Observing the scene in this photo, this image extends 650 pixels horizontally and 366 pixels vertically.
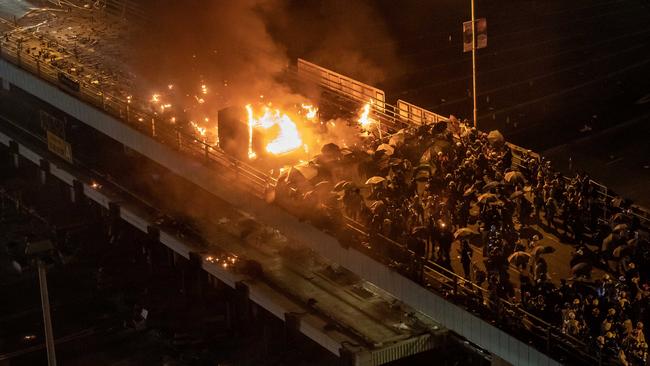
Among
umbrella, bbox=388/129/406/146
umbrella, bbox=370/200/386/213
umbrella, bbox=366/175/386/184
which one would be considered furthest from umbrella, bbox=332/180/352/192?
umbrella, bbox=388/129/406/146

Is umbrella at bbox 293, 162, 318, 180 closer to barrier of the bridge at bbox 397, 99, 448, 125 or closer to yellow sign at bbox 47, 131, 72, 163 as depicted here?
barrier of the bridge at bbox 397, 99, 448, 125

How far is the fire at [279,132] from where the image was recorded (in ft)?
93.6

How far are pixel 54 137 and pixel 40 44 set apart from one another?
5574 millimetres

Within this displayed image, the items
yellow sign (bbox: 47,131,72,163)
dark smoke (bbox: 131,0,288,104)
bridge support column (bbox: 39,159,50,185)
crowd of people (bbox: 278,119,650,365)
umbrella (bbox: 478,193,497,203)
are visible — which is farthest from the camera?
dark smoke (bbox: 131,0,288,104)

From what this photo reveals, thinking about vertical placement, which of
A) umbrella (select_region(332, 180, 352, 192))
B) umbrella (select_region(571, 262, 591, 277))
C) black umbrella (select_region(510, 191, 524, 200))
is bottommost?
umbrella (select_region(571, 262, 591, 277))

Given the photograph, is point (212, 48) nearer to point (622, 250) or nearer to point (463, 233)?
point (463, 233)

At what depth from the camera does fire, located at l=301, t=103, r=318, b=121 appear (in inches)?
1240

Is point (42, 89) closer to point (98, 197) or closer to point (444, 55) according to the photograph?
point (98, 197)

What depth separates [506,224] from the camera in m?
22.1

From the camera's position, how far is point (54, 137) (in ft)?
113

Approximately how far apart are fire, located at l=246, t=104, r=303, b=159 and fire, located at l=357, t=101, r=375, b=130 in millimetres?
2134

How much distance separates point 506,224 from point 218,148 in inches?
374

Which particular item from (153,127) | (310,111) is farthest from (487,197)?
(153,127)

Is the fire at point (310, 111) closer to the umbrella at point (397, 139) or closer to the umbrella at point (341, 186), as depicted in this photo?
the umbrella at point (397, 139)
